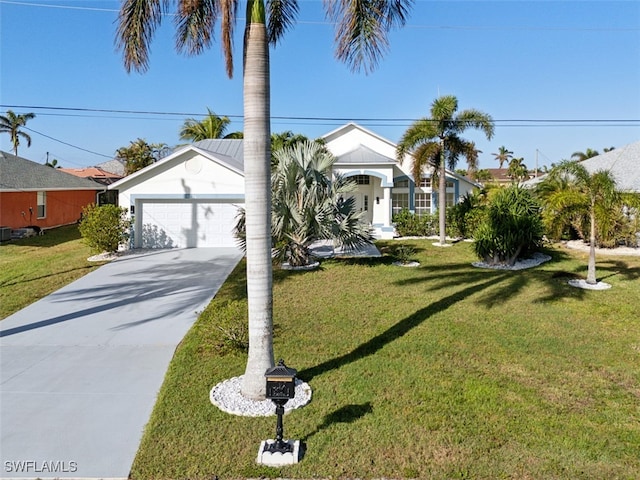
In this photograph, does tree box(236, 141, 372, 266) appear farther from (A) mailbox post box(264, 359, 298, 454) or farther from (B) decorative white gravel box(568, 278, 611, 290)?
(A) mailbox post box(264, 359, 298, 454)

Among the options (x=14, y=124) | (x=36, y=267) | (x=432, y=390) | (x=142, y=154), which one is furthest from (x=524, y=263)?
(x=14, y=124)

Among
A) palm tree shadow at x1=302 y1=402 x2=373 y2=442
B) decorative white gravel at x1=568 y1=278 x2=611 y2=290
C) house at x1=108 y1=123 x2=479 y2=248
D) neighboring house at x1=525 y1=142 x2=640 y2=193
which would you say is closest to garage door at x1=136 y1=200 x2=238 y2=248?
house at x1=108 y1=123 x2=479 y2=248

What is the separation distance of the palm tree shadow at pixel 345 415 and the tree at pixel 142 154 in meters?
31.8

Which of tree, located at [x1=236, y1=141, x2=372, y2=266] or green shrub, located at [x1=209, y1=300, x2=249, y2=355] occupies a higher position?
tree, located at [x1=236, y1=141, x2=372, y2=266]

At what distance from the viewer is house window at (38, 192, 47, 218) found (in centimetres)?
2388

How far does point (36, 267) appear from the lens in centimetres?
1450

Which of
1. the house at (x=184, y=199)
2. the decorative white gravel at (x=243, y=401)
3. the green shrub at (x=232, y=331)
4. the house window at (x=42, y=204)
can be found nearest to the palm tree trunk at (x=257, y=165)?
the decorative white gravel at (x=243, y=401)

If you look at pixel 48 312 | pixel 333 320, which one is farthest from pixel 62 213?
pixel 333 320

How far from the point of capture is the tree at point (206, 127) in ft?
110

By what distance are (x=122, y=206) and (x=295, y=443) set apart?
15652 mm

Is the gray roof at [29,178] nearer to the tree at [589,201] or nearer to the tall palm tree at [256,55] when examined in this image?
the tall palm tree at [256,55]

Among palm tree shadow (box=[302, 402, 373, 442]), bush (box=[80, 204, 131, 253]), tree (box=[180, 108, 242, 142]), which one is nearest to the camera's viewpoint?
palm tree shadow (box=[302, 402, 373, 442])

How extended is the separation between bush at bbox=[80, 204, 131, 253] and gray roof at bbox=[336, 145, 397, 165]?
1078 cm

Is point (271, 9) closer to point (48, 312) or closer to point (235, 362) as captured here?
point (235, 362)
